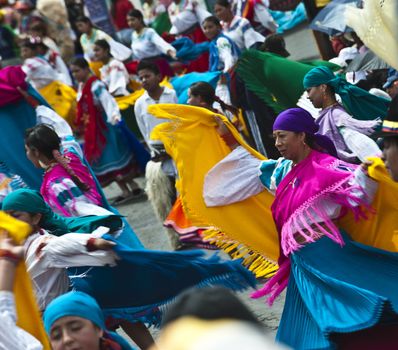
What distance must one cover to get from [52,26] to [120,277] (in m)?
10.5

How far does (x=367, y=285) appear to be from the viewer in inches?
203

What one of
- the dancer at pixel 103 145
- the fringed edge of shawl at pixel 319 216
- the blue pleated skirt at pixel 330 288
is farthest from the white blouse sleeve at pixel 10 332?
the dancer at pixel 103 145

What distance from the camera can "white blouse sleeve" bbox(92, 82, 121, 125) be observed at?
10938 millimetres

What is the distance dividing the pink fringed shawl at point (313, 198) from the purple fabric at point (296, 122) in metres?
0.13

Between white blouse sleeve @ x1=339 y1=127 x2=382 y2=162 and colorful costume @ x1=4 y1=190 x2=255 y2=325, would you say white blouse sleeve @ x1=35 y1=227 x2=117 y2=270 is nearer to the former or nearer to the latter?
colorful costume @ x1=4 y1=190 x2=255 y2=325

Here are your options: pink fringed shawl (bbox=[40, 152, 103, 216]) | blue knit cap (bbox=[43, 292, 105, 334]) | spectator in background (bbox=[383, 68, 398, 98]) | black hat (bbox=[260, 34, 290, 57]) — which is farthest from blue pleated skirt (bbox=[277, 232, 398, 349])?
black hat (bbox=[260, 34, 290, 57])

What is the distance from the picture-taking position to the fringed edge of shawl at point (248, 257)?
6297mm

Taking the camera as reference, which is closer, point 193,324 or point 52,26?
point 193,324

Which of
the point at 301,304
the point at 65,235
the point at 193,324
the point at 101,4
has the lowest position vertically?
the point at 101,4

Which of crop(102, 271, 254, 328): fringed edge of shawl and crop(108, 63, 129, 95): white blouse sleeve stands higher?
crop(102, 271, 254, 328): fringed edge of shawl

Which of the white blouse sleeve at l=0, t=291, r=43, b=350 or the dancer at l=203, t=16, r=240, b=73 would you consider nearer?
the white blouse sleeve at l=0, t=291, r=43, b=350

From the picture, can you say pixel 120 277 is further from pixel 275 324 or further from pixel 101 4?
pixel 101 4

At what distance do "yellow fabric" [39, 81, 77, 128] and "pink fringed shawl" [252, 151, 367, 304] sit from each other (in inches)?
268

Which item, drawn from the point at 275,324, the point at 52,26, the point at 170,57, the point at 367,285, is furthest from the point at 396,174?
the point at 52,26
